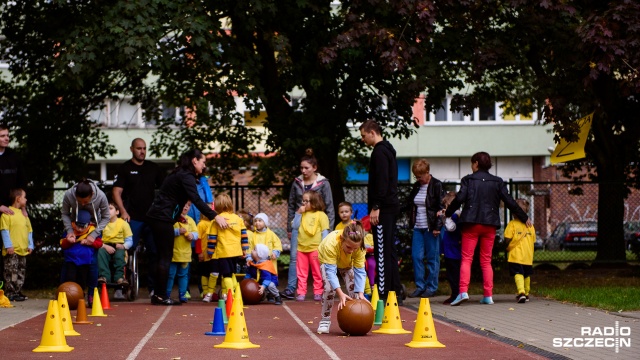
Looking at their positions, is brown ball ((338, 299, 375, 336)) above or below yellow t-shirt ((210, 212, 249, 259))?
below

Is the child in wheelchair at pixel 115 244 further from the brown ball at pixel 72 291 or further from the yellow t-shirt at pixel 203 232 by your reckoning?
the brown ball at pixel 72 291

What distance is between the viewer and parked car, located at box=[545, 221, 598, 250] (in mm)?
27975

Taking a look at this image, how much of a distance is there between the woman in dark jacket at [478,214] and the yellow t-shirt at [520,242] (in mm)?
489

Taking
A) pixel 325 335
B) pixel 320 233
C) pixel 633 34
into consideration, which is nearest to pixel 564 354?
pixel 325 335

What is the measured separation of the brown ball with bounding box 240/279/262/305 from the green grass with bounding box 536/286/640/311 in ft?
14.1

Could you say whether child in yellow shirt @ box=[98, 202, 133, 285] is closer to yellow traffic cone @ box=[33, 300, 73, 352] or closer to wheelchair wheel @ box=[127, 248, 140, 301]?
wheelchair wheel @ box=[127, 248, 140, 301]

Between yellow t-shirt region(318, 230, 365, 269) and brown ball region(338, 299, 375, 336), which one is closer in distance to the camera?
brown ball region(338, 299, 375, 336)

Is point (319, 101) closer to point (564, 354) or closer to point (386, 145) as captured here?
point (386, 145)

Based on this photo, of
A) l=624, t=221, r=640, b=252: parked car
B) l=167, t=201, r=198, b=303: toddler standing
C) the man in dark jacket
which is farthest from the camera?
l=624, t=221, r=640, b=252: parked car

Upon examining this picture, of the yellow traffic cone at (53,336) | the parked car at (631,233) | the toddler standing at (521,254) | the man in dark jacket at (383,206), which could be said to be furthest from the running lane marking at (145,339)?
the parked car at (631,233)

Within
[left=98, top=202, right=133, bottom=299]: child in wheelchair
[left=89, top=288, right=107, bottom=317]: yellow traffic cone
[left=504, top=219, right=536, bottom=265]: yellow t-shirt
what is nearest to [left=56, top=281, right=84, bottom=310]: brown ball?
[left=89, top=288, right=107, bottom=317]: yellow traffic cone

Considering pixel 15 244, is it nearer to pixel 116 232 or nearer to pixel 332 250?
pixel 116 232

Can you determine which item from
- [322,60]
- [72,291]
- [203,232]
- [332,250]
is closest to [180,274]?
[203,232]

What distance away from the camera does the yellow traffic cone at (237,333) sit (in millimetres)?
10398
